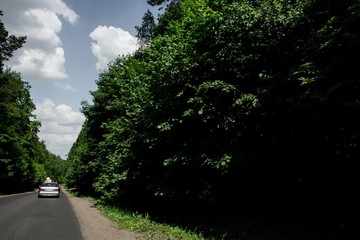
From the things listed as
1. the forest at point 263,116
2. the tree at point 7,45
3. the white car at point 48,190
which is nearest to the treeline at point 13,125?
the tree at point 7,45

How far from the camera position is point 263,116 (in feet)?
30.2

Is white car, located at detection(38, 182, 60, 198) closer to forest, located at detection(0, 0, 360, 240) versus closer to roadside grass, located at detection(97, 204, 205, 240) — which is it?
→ roadside grass, located at detection(97, 204, 205, 240)

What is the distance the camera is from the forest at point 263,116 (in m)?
6.89

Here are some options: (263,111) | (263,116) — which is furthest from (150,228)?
(263,111)

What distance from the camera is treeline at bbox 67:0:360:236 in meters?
6.84

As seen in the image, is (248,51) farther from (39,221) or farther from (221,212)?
(39,221)

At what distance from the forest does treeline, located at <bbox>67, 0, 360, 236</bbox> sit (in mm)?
31

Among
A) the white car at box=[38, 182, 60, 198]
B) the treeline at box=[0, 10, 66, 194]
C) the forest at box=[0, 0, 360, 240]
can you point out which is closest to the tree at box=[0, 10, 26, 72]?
the treeline at box=[0, 10, 66, 194]

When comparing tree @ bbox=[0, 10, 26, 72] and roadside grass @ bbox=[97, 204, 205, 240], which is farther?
tree @ bbox=[0, 10, 26, 72]

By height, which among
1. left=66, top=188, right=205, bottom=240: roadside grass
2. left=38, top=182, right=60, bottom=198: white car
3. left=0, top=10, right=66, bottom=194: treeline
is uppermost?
left=0, top=10, right=66, bottom=194: treeline

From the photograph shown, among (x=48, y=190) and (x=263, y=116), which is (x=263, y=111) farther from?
(x=48, y=190)

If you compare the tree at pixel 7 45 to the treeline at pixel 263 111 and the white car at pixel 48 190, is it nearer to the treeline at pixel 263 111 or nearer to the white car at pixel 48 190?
the white car at pixel 48 190

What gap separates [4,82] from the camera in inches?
1282

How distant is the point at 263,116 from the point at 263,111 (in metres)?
0.16
